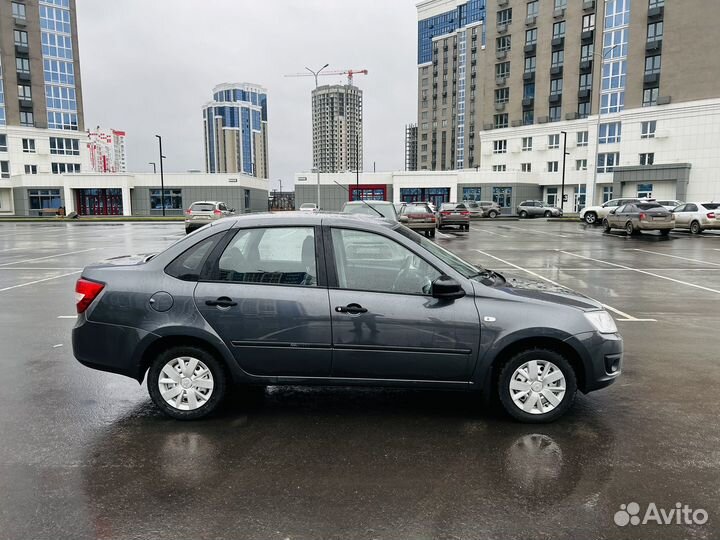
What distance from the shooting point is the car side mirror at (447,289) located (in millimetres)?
4105

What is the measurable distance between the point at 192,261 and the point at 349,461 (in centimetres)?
204

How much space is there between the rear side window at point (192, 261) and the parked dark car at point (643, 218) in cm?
2588

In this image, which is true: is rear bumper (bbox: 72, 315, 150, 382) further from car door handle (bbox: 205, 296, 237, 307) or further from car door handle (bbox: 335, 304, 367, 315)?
car door handle (bbox: 335, 304, 367, 315)

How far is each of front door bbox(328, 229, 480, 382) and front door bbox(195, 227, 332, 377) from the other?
15 cm

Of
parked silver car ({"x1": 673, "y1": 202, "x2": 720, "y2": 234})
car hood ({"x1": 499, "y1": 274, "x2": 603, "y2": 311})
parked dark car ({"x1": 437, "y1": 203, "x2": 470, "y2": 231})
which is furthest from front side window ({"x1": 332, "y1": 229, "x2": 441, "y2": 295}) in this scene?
parked silver car ({"x1": 673, "y1": 202, "x2": 720, "y2": 234})

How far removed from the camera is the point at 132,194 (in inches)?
2450

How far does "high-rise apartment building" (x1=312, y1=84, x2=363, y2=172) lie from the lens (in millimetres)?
122812

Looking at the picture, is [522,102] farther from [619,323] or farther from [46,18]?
[619,323]

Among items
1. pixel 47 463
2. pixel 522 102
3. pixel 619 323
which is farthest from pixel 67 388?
pixel 522 102

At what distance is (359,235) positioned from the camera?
441 centimetres

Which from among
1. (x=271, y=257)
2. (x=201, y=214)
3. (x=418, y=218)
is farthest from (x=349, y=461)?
(x=201, y=214)

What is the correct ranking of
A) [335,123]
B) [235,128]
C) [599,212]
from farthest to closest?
[235,128] → [335,123] → [599,212]

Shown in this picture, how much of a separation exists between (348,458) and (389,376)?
737mm

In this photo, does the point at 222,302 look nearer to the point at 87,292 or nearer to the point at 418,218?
the point at 87,292
